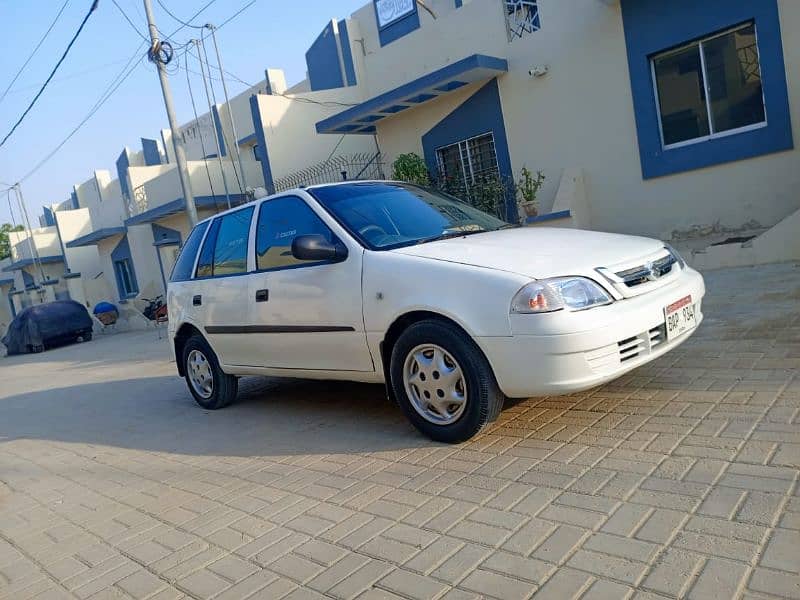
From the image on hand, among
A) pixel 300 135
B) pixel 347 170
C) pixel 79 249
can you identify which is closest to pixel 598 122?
pixel 347 170

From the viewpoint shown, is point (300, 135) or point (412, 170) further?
point (300, 135)

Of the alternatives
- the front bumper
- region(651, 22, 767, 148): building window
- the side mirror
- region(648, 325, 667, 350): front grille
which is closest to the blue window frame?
region(651, 22, 767, 148): building window

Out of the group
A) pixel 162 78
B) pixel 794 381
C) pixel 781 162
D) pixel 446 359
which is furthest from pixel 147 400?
pixel 781 162

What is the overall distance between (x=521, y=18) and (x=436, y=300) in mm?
10255

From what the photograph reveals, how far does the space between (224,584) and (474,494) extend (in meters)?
1.23

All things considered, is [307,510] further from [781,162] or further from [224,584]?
[781,162]

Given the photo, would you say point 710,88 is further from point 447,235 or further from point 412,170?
point 447,235

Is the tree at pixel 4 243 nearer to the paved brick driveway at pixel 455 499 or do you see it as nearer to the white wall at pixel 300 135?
the white wall at pixel 300 135

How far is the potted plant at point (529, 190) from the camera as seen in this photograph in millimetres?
10961

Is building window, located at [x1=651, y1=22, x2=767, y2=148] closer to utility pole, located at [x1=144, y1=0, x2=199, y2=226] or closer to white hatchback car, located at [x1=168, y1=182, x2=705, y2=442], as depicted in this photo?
white hatchback car, located at [x1=168, y1=182, x2=705, y2=442]

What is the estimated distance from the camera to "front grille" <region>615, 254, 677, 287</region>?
11.9ft

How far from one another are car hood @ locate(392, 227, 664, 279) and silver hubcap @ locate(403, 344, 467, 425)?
0.59 metres

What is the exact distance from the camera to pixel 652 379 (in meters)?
4.47

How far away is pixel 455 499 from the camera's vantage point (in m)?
3.14
